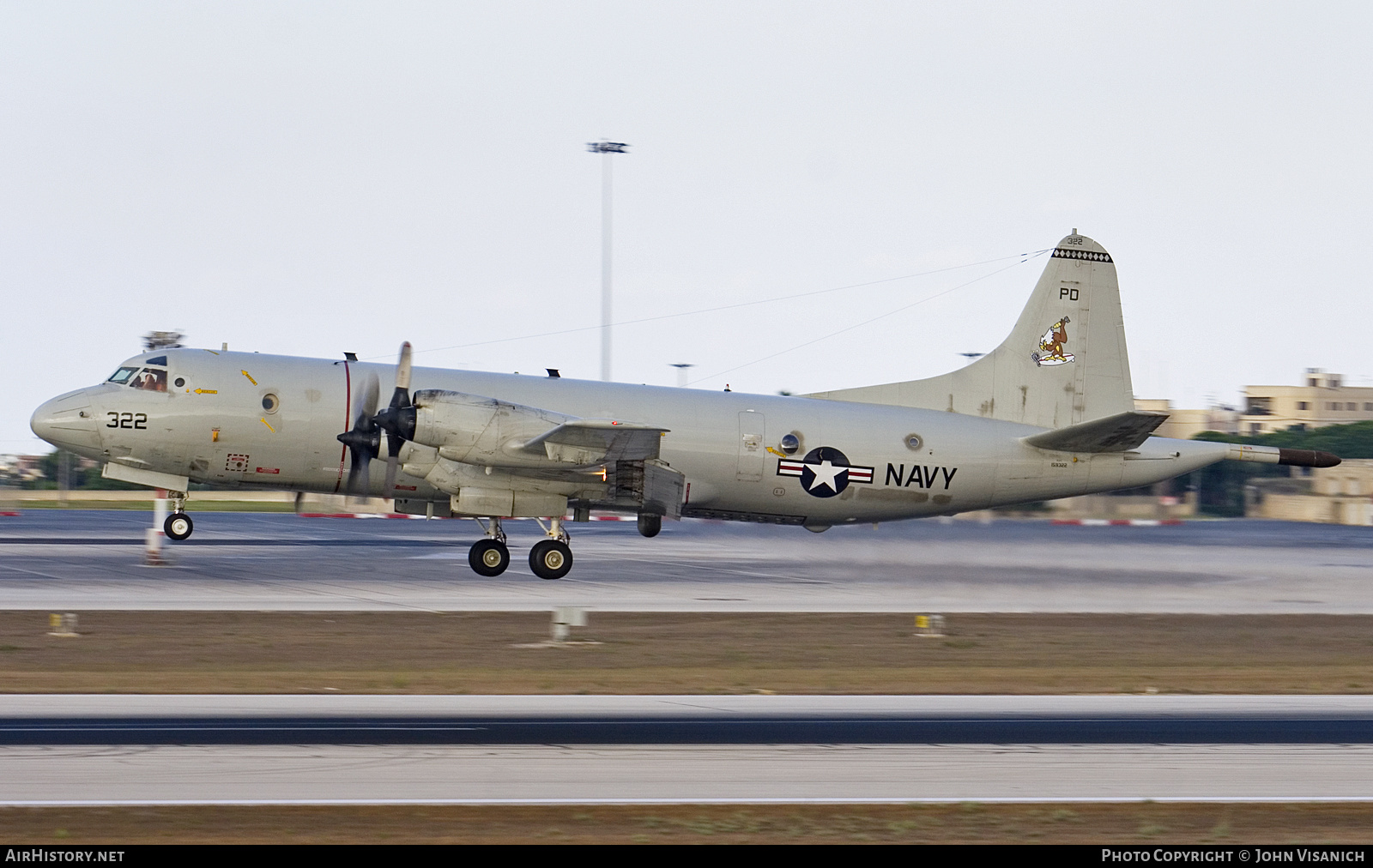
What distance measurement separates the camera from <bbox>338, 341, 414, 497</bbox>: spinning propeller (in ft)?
79.0

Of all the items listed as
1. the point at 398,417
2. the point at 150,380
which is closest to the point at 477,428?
the point at 398,417

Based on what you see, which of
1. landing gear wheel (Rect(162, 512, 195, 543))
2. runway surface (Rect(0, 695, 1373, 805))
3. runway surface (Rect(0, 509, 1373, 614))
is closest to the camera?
runway surface (Rect(0, 695, 1373, 805))

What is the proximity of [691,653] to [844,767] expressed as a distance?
7.63 metres

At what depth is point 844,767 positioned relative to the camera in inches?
445

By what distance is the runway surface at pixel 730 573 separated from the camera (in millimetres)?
23812

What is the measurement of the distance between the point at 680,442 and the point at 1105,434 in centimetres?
867

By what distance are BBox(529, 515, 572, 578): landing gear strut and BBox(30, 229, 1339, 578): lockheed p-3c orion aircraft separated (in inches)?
1.4

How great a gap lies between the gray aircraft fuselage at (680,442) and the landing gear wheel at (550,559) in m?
1.69

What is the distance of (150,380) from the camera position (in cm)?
2461

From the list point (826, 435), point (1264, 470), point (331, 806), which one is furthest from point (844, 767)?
point (1264, 470)

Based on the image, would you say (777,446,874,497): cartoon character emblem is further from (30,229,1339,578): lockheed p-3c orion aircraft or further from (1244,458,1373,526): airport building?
(1244,458,1373,526): airport building

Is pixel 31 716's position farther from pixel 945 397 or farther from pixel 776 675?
pixel 945 397

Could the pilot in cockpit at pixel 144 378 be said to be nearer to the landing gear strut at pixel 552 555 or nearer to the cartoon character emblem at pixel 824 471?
the landing gear strut at pixel 552 555

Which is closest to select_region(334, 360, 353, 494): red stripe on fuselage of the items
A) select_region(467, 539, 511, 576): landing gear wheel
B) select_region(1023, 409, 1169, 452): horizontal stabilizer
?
select_region(467, 539, 511, 576): landing gear wheel
